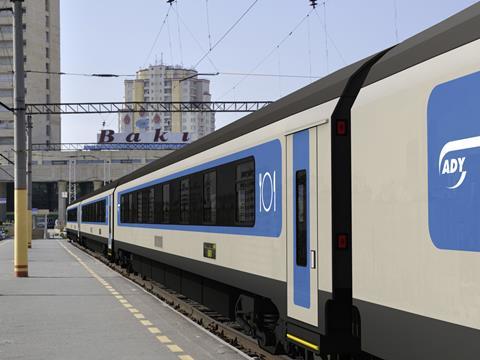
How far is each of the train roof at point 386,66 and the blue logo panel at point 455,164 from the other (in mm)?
373

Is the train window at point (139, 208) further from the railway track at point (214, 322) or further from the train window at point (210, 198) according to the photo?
the train window at point (210, 198)

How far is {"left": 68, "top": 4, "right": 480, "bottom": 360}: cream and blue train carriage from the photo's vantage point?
4.93m

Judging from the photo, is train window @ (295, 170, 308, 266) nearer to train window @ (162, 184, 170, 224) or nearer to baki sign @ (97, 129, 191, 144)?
train window @ (162, 184, 170, 224)

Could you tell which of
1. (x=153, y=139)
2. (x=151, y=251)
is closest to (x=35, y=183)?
(x=153, y=139)

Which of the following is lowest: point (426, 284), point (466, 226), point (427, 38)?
point (426, 284)

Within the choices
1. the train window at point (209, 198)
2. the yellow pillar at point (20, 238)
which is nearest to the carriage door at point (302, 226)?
the train window at point (209, 198)

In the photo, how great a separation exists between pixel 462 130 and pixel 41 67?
123m

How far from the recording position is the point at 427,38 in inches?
225

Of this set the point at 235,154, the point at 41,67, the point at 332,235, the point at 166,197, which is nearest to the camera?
the point at 332,235

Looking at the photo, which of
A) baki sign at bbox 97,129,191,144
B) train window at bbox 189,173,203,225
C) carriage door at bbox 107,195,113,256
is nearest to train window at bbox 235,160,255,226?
train window at bbox 189,173,203,225

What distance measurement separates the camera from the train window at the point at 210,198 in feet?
38.5

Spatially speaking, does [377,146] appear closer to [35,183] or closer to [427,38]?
[427,38]

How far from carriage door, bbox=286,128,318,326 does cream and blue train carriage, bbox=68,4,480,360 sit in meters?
0.02

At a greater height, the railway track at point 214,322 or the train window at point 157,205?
the train window at point 157,205
